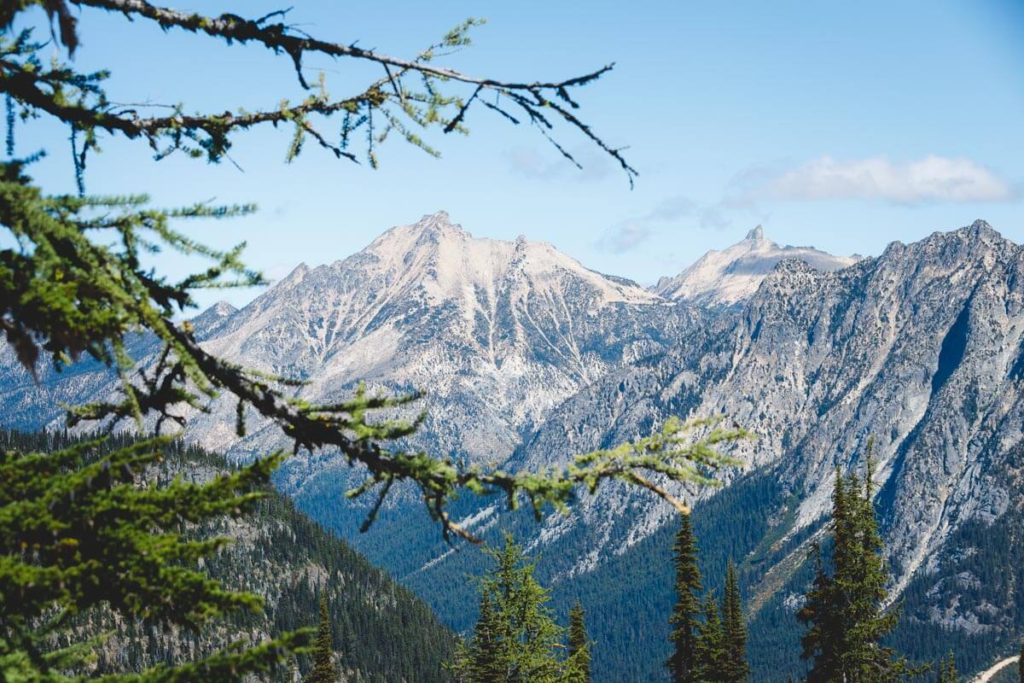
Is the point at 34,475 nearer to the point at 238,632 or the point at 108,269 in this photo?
the point at 108,269

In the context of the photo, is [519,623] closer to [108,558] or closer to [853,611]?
[853,611]

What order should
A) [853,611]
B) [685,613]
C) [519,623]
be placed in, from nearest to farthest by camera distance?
[519,623], [853,611], [685,613]

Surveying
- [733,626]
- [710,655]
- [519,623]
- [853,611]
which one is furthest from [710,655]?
[519,623]

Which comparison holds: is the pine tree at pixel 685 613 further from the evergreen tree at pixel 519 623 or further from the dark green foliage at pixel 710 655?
the evergreen tree at pixel 519 623

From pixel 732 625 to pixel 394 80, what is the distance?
62.4 meters

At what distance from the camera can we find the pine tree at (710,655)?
54188 millimetres

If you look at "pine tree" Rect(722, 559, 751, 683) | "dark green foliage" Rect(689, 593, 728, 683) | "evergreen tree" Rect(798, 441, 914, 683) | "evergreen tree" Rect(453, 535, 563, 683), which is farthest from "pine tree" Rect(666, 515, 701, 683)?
"evergreen tree" Rect(453, 535, 563, 683)

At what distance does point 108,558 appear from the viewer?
7.10 metres

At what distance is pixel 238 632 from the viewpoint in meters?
165

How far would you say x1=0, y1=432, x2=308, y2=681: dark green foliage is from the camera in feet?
22.6

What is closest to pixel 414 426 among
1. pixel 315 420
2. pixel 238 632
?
pixel 315 420

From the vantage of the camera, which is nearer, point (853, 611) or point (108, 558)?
point (108, 558)

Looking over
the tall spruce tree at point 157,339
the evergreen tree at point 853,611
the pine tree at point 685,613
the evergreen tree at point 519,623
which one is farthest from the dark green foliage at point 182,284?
the pine tree at point 685,613

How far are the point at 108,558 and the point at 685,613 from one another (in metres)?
52.0
